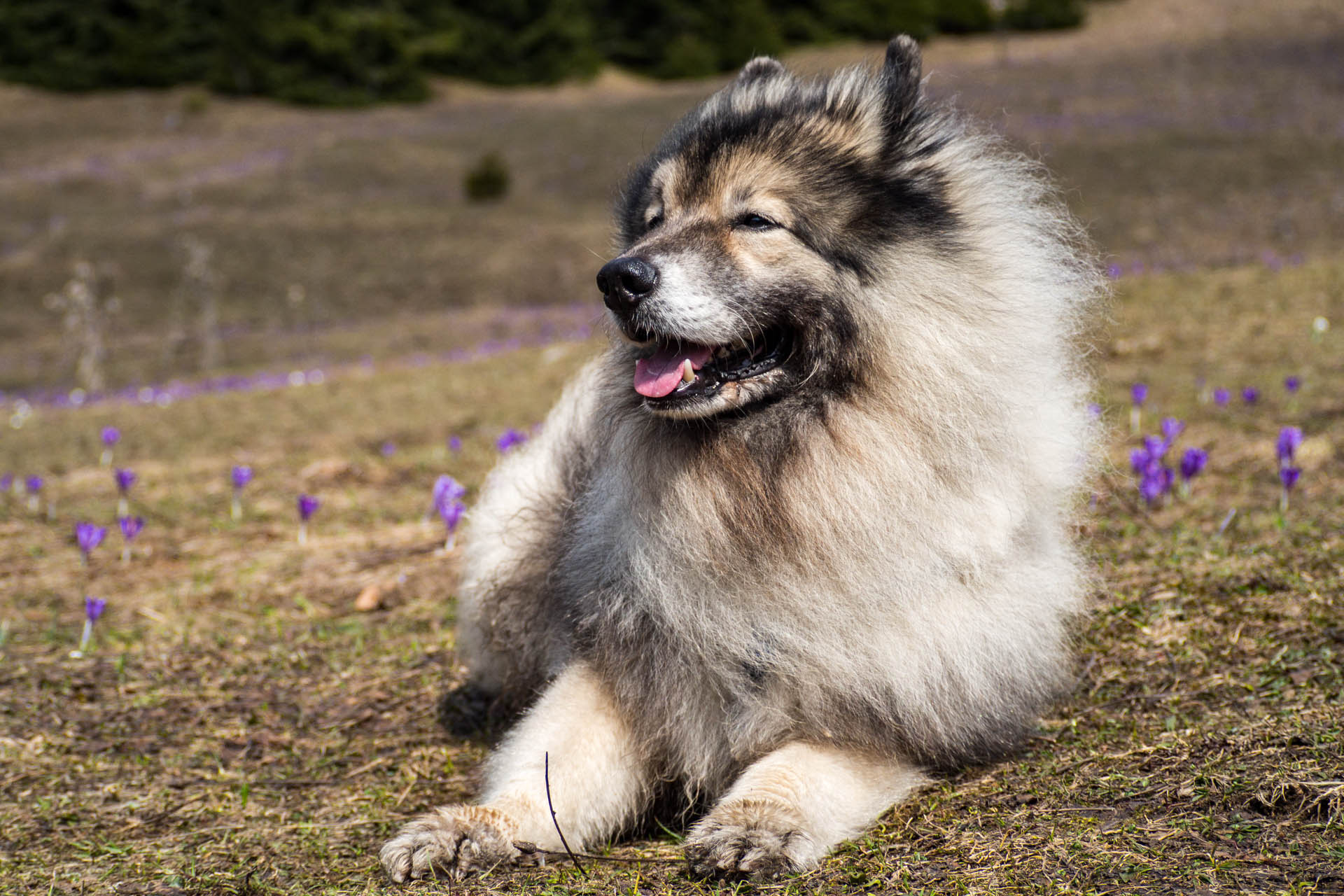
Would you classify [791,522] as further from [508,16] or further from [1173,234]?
[508,16]

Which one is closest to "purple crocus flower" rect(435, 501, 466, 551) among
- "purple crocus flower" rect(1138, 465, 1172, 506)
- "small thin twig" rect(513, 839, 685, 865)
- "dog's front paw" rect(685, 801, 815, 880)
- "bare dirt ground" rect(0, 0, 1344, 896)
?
"bare dirt ground" rect(0, 0, 1344, 896)

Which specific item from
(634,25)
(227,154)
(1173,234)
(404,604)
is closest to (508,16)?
(634,25)

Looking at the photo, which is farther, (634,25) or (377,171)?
(634,25)

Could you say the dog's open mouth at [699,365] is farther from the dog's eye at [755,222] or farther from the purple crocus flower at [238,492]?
the purple crocus flower at [238,492]

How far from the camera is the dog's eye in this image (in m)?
3.11

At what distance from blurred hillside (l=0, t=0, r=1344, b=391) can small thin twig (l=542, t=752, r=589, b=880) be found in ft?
22.0

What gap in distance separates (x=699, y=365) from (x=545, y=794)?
130cm

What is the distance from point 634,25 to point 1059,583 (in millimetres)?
42756

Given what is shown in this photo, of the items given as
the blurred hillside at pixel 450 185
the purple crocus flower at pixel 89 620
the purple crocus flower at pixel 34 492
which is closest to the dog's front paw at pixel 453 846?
the purple crocus flower at pixel 89 620

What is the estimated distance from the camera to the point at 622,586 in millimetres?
3182

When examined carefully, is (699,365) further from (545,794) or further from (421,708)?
(421,708)

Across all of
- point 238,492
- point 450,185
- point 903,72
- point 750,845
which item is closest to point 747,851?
point 750,845

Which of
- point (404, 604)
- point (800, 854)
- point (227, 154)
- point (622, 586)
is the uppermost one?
point (622, 586)

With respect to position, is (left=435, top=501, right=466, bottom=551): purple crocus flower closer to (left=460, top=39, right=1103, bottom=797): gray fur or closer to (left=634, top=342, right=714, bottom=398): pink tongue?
(left=460, top=39, right=1103, bottom=797): gray fur
